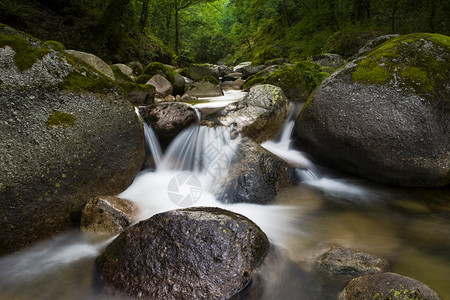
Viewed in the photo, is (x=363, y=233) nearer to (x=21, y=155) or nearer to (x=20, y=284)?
(x=20, y=284)

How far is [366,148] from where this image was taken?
13.8 ft

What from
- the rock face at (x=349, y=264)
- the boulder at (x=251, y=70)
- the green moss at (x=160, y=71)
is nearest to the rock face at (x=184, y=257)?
the rock face at (x=349, y=264)

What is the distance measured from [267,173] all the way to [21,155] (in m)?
3.05

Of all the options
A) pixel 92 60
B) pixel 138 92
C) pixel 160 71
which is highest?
pixel 92 60

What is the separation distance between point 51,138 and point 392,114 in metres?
4.52

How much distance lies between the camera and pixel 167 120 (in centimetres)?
531

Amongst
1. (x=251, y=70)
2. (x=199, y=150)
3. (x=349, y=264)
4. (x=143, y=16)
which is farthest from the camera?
(x=143, y=16)

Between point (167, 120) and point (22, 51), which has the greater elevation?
point (22, 51)

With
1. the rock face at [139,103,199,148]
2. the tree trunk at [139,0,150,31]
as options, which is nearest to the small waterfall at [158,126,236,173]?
the rock face at [139,103,199,148]

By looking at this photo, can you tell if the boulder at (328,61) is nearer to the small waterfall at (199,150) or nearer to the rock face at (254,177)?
the small waterfall at (199,150)

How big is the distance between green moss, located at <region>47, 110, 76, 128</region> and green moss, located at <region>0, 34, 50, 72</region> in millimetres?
604

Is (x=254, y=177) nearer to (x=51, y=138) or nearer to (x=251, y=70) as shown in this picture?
(x=51, y=138)

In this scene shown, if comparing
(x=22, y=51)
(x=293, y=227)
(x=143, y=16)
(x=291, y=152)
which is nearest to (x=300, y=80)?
(x=291, y=152)

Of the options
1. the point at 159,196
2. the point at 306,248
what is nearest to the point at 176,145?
the point at 159,196
